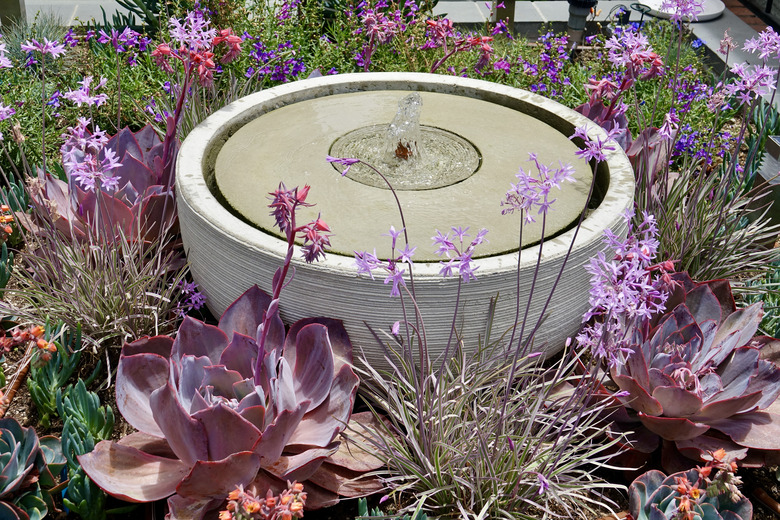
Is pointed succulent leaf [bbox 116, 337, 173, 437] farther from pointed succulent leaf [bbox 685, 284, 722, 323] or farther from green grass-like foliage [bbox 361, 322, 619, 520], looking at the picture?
pointed succulent leaf [bbox 685, 284, 722, 323]

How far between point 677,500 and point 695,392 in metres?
0.32

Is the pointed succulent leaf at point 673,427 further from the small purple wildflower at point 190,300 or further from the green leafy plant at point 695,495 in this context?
the small purple wildflower at point 190,300

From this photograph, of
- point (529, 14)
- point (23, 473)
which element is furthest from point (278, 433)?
point (529, 14)

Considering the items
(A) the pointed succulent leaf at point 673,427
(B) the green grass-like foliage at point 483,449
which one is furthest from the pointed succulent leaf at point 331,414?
(A) the pointed succulent leaf at point 673,427

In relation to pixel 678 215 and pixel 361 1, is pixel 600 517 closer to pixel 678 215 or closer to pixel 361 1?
pixel 678 215

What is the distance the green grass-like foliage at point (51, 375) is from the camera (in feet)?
7.59

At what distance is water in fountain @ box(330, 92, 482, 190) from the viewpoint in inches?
111

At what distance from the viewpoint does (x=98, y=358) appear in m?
2.62

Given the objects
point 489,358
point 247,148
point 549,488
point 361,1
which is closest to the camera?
point 549,488

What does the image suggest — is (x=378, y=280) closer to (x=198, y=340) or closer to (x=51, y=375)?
(x=198, y=340)

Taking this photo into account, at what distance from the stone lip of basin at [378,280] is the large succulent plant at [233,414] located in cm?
9

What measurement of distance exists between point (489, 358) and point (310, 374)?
55 cm

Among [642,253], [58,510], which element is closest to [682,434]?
[642,253]

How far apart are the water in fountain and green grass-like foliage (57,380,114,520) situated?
121 cm
